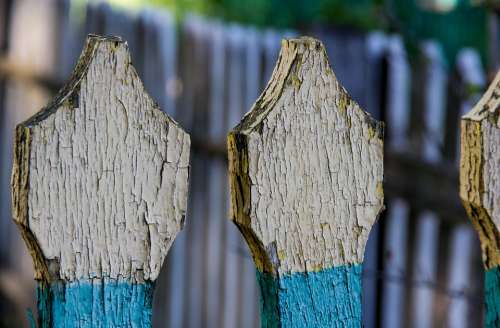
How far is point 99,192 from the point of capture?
3.92 feet

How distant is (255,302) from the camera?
3.42m

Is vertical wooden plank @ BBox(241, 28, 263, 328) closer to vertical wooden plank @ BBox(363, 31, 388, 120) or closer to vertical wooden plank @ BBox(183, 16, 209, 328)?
vertical wooden plank @ BBox(183, 16, 209, 328)

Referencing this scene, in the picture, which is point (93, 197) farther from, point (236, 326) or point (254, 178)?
point (236, 326)

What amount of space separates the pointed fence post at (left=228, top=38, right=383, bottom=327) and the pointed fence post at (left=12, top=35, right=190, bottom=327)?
4.3 inches

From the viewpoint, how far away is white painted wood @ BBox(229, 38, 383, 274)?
4.12 ft

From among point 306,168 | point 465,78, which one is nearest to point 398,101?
point 465,78

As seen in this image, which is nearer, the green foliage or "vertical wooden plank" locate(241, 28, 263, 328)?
the green foliage

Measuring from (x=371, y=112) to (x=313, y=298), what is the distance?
188cm

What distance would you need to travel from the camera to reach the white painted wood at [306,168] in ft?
4.12

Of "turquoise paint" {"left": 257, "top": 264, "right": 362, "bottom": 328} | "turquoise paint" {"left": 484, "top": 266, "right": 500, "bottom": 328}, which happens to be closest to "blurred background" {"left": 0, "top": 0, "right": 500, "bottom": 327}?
"turquoise paint" {"left": 484, "top": 266, "right": 500, "bottom": 328}

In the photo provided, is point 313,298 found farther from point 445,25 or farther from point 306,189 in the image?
point 445,25

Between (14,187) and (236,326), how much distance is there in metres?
2.42

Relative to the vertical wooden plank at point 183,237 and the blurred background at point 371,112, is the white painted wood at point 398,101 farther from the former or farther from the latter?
the vertical wooden plank at point 183,237

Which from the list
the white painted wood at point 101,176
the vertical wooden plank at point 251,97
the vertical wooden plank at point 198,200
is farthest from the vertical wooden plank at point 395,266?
the white painted wood at point 101,176
